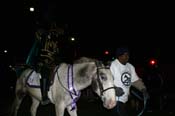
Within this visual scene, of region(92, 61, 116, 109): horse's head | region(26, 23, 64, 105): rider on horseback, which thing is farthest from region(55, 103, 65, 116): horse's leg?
region(92, 61, 116, 109): horse's head

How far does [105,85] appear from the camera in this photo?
9273mm

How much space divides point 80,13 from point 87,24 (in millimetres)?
2249

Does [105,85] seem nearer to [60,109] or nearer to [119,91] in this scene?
[119,91]

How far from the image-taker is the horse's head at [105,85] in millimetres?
9109

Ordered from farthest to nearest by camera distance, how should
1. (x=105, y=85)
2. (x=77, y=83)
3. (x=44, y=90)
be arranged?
(x=44, y=90)
(x=77, y=83)
(x=105, y=85)

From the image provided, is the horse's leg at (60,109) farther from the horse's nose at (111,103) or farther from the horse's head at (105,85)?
the horse's nose at (111,103)

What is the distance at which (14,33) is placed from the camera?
61281 millimetres

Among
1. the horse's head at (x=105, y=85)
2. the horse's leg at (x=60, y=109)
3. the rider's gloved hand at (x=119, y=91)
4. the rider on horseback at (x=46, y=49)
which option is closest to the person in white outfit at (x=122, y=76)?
the rider's gloved hand at (x=119, y=91)

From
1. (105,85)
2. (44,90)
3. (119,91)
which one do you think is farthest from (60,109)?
(119,91)

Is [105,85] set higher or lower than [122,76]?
lower

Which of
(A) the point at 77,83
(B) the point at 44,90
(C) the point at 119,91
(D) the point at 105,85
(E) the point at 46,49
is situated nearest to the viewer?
(C) the point at 119,91

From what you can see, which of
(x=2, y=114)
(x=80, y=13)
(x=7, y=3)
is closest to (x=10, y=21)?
(x=7, y=3)

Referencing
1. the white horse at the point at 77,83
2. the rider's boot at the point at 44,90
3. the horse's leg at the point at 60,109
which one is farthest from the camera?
the rider's boot at the point at 44,90

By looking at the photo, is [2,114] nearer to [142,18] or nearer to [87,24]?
[142,18]
